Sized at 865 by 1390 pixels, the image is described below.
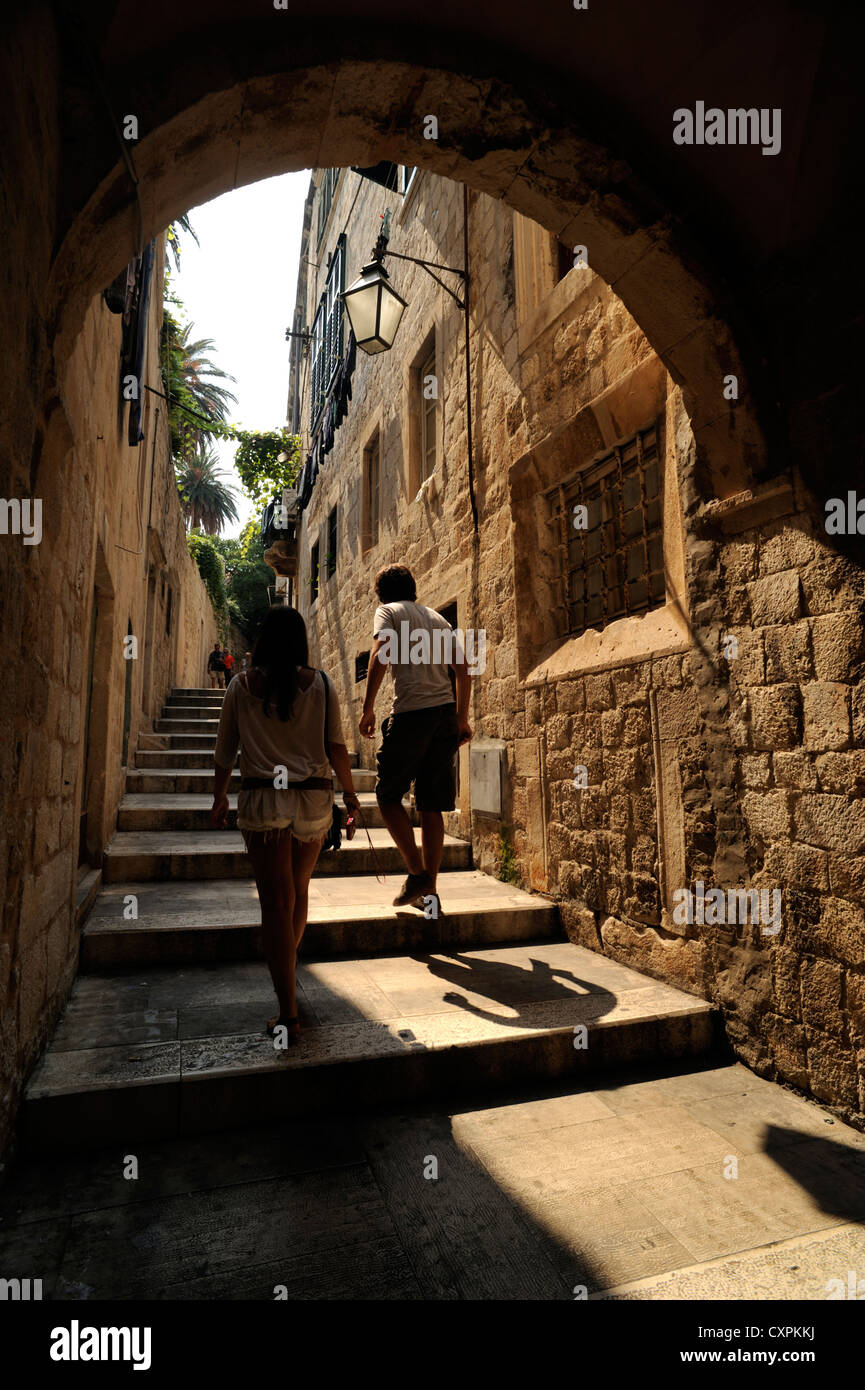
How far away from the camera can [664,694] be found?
3398 mm

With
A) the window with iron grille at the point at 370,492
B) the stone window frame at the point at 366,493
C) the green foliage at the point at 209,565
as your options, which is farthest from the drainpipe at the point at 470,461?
Answer: the green foliage at the point at 209,565

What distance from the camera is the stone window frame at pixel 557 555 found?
136 inches

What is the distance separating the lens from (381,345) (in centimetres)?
605

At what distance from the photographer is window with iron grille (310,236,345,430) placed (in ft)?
39.1

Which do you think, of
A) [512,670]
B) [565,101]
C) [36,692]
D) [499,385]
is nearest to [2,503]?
Answer: [36,692]

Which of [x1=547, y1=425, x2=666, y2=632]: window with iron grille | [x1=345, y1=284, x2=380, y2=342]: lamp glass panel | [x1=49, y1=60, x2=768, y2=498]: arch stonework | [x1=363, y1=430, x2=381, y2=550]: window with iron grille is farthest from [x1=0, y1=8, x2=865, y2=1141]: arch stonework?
[x1=363, y1=430, x2=381, y2=550]: window with iron grille

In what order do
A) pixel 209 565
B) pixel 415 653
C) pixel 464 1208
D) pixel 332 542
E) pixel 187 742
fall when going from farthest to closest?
1. pixel 209 565
2. pixel 332 542
3. pixel 187 742
4. pixel 415 653
5. pixel 464 1208

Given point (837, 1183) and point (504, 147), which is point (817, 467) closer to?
point (504, 147)

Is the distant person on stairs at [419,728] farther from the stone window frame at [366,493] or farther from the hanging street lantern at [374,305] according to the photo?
the stone window frame at [366,493]

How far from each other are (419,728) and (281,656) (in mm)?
1351

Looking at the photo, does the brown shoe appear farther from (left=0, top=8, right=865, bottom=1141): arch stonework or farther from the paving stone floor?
the paving stone floor

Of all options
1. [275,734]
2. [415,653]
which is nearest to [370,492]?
[415,653]

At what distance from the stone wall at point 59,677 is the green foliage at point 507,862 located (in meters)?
2.51

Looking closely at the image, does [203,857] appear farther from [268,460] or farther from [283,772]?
[268,460]
